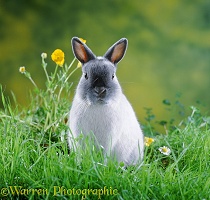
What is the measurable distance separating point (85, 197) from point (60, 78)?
5.63 ft

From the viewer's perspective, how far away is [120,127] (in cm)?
420

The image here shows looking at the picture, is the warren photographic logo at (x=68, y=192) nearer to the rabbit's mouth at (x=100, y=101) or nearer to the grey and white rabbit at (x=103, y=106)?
the grey and white rabbit at (x=103, y=106)

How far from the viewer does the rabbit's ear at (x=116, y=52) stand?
13.9 ft

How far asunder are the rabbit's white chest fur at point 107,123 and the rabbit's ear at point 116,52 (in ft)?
0.89

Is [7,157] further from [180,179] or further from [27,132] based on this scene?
[180,179]

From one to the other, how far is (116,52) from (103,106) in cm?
44

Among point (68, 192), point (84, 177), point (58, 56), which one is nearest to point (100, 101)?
point (84, 177)

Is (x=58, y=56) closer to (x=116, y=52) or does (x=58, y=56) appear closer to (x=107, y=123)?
(x=116, y=52)

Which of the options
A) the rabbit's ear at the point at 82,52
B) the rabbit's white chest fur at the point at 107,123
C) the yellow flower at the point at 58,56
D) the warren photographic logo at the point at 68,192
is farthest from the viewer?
the yellow flower at the point at 58,56

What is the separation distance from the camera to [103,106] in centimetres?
405

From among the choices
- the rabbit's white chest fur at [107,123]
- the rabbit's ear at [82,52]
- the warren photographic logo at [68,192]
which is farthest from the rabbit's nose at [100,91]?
the warren photographic logo at [68,192]

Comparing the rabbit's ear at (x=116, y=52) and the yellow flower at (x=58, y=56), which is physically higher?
the rabbit's ear at (x=116, y=52)

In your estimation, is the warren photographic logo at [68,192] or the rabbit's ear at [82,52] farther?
the rabbit's ear at [82,52]

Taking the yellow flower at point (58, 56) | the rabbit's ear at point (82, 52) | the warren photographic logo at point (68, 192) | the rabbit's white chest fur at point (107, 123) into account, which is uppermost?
the rabbit's ear at point (82, 52)
